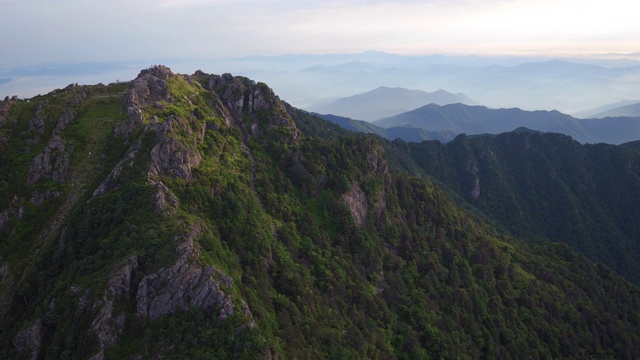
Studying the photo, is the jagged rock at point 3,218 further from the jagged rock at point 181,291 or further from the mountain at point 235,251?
the jagged rock at point 181,291

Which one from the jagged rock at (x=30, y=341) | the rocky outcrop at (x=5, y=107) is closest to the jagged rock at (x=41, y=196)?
the rocky outcrop at (x=5, y=107)

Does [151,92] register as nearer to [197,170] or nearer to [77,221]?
[197,170]

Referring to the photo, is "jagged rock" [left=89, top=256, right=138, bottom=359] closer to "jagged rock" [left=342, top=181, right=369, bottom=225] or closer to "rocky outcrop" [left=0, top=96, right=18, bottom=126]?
"rocky outcrop" [left=0, top=96, right=18, bottom=126]

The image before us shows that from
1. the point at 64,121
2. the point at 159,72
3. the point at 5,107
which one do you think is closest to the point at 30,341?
the point at 64,121

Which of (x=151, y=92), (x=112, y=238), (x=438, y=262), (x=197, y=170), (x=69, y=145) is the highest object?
(x=151, y=92)

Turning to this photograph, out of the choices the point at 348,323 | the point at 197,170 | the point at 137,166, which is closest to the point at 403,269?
the point at 348,323

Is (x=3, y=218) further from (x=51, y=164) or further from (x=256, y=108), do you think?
(x=256, y=108)
